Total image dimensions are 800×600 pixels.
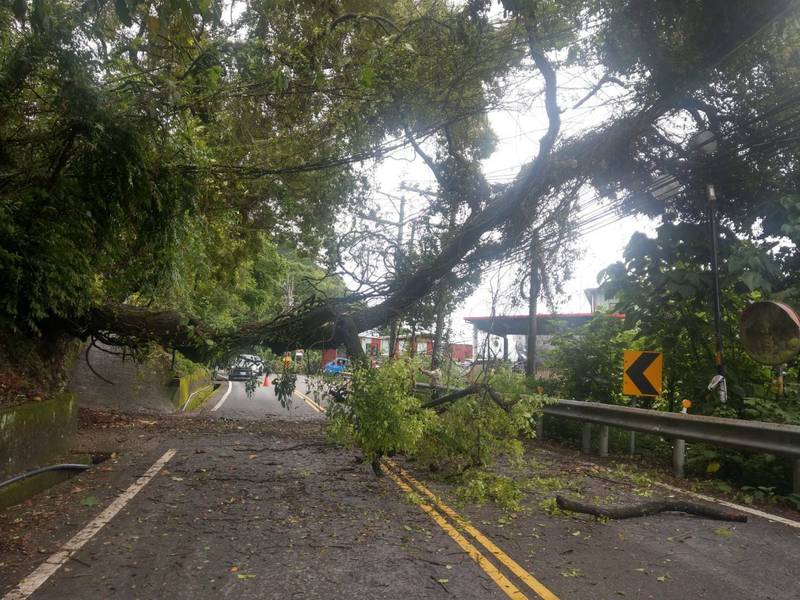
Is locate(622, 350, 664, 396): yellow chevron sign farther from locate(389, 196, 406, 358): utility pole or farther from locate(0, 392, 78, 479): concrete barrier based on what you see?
locate(0, 392, 78, 479): concrete barrier

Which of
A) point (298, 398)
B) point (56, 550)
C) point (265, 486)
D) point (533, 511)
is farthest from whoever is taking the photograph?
point (298, 398)

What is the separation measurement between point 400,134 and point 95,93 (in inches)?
243

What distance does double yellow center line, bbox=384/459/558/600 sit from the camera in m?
4.37

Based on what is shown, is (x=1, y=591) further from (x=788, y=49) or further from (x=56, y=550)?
(x=788, y=49)

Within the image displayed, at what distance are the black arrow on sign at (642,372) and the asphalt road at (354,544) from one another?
1783 millimetres

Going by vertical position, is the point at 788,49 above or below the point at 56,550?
above

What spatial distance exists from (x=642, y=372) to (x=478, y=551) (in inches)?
233

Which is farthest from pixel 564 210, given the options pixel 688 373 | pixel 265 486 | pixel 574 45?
pixel 265 486

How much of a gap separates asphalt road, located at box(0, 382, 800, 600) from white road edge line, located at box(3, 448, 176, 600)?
0.05ft

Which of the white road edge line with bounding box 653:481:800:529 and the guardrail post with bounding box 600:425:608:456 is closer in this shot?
the white road edge line with bounding box 653:481:800:529

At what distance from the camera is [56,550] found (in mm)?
5184

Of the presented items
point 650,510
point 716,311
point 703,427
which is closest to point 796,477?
point 703,427

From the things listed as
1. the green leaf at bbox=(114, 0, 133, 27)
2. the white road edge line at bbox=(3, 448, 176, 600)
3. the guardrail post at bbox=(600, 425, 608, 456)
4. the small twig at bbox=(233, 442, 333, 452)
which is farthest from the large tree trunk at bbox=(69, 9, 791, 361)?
the green leaf at bbox=(114, 0, 133, 27)

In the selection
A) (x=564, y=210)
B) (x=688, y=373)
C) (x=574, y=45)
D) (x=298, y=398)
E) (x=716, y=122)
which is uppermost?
(x=574, y=45)
